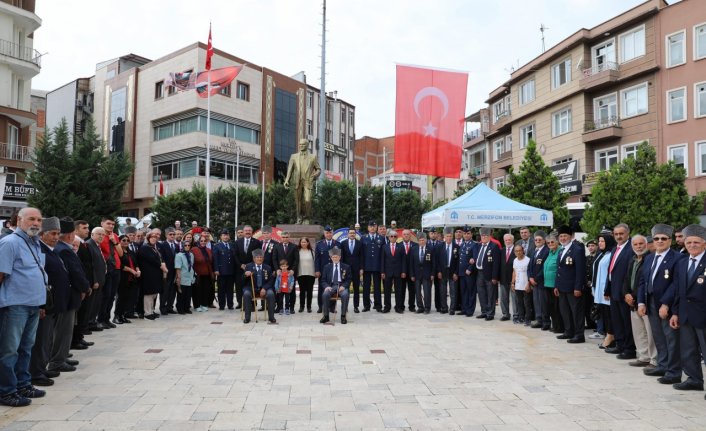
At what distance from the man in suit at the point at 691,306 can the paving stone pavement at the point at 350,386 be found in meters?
0.35

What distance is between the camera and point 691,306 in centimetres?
583

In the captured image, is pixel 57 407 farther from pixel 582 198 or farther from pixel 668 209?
pixel 582 198

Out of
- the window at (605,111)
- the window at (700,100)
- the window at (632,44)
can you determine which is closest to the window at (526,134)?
the window at (605,111)

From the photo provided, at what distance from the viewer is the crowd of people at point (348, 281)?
5.60 m

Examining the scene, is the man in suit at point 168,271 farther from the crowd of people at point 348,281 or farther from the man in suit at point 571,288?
the man in suit at point 571,288

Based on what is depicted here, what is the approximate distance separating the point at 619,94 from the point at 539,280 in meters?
20.6

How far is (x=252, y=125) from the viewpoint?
44.9m

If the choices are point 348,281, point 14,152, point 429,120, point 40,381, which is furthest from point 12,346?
point 14,152

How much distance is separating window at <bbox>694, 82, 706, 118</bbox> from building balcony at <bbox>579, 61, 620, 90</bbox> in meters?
3.83

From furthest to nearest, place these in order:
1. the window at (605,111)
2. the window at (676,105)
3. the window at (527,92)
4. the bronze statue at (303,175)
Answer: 1. the window at (527,92)
2. the window at (605,111)
3. the window at (676,105)
4. the bronze statue at (303,175)

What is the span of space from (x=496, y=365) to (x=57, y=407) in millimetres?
5234

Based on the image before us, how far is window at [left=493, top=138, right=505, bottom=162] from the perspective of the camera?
3856cm

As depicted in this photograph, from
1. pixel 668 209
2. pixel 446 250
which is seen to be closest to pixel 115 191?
pixel 446 250

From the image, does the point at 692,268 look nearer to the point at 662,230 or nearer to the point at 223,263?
the point at 662,230
